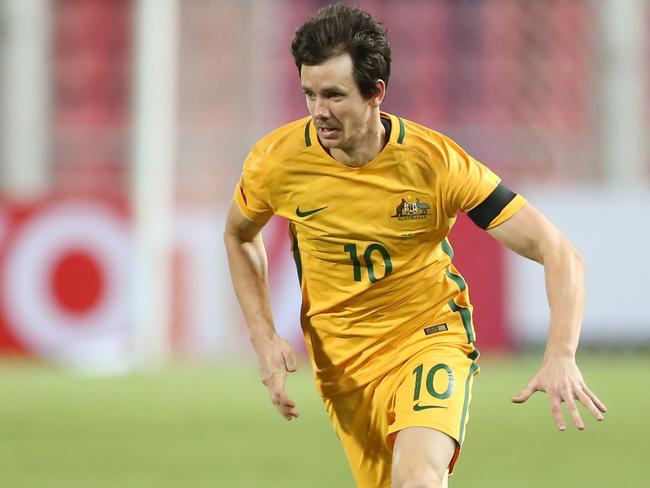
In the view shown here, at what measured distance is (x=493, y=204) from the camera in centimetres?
473

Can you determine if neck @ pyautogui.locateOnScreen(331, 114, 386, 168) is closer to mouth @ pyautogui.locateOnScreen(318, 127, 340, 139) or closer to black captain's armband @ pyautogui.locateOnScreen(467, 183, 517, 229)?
mouth @ pyautogui.locateOnScreen(318, 127, 340, 139)

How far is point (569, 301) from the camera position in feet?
14.9

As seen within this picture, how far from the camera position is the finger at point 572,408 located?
4145 mm

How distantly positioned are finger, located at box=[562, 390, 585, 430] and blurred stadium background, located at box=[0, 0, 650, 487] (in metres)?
4.75

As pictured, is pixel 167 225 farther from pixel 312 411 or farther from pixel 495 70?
pixel 495 70

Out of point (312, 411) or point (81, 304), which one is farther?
point (81, 304)

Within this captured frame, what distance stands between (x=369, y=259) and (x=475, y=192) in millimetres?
483

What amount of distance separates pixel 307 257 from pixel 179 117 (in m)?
10.1

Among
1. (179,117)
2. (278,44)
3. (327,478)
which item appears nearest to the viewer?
(327,478)

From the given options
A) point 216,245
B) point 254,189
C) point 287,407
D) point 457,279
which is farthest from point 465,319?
point 216,245

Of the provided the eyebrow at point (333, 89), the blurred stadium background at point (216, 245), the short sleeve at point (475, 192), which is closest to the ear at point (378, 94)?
the eyebrow at point (333, 89)

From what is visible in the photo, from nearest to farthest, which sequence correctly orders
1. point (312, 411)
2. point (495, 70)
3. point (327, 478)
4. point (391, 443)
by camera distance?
point (391, 443) < point (327, 478) < point (312, 411) < point (495, 70)

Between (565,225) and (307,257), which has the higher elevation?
(307,257)

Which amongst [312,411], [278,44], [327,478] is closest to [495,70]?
[278,44]
